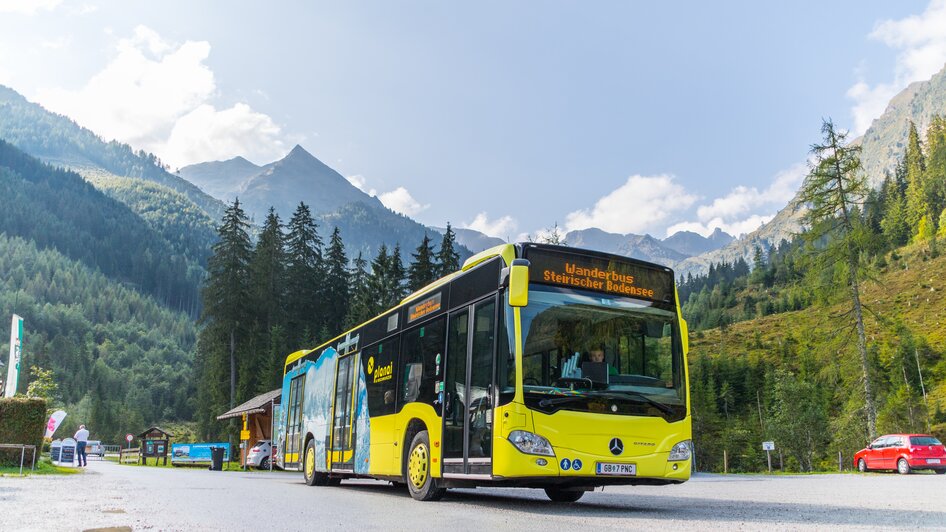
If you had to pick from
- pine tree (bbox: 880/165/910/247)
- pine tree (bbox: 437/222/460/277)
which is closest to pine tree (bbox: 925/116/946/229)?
pine tree (bbox: 880/165/910/247)

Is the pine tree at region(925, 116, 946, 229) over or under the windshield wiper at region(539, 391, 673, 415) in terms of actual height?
over

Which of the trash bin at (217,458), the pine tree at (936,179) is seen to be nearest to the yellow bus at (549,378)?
the trash bin at (217,458)

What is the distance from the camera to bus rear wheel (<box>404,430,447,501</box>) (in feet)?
36.8

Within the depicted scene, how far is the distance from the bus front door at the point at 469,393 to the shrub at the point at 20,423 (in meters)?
15.5

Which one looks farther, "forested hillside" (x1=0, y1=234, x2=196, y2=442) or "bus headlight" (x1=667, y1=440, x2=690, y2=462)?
"forested hillside" (x1=0, y1=234, x2=196, y2=442)

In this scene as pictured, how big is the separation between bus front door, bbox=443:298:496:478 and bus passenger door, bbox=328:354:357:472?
4961 millimetres

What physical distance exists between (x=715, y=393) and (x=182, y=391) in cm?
10013

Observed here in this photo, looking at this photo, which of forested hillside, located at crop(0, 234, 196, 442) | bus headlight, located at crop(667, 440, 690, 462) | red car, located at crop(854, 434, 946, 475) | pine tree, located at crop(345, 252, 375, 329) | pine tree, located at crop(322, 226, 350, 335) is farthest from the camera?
forested hillside, located at crop(0, 234, 196, 442)

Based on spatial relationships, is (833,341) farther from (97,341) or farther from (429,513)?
(97,341)

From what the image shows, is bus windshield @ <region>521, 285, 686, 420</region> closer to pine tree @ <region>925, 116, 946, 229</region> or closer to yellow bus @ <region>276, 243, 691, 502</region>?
yellow bus @ <region>276, 243, 691, 502</region>

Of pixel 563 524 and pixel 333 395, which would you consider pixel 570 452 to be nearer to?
pixel 563 524

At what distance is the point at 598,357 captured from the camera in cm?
982

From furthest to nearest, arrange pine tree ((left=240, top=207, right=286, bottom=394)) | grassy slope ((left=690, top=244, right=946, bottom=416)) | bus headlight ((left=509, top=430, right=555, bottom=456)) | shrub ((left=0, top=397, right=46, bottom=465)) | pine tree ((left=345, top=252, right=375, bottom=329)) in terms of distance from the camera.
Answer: grassy slope ((left=690, top=244, right=946, bottom=416)) < pine tree ((left=345, top=252, right=375, bottom=329)) < pine tree ((left=240, top=207, right=286, bottom=394)) < shrub ((left=0, top=397, right=46, bottom=465)) < bus headlight ((left=509, top=430, right=555, bottom=456))

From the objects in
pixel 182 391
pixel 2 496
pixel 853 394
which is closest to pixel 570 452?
pixel 2 496
